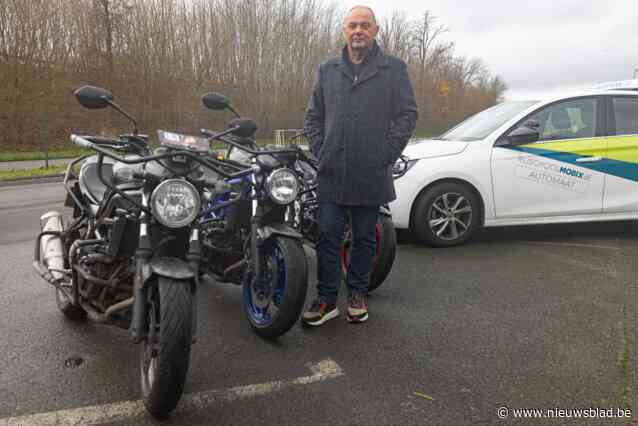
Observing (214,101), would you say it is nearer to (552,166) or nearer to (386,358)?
(386,358)

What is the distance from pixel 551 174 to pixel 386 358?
3.30 metres

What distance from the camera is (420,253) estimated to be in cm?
505

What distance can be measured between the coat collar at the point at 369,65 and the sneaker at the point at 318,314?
1457 mm

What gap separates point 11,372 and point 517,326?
304 cm

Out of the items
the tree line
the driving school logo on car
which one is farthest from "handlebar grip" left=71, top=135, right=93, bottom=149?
the tree line

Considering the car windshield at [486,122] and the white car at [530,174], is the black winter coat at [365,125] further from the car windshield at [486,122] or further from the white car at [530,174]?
the car windshield at [486,122]

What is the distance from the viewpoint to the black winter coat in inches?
123

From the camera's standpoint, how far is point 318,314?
3357 mm

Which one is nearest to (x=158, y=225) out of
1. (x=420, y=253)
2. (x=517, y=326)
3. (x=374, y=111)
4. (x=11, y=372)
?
(x=11, y=372)

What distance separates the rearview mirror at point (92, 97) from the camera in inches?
100

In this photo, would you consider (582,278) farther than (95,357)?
Yes

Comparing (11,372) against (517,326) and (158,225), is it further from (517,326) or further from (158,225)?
(517,326)

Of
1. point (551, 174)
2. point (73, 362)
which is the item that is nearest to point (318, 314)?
point (73, 362)

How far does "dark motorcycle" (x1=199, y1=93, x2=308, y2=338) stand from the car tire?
7.36ft
